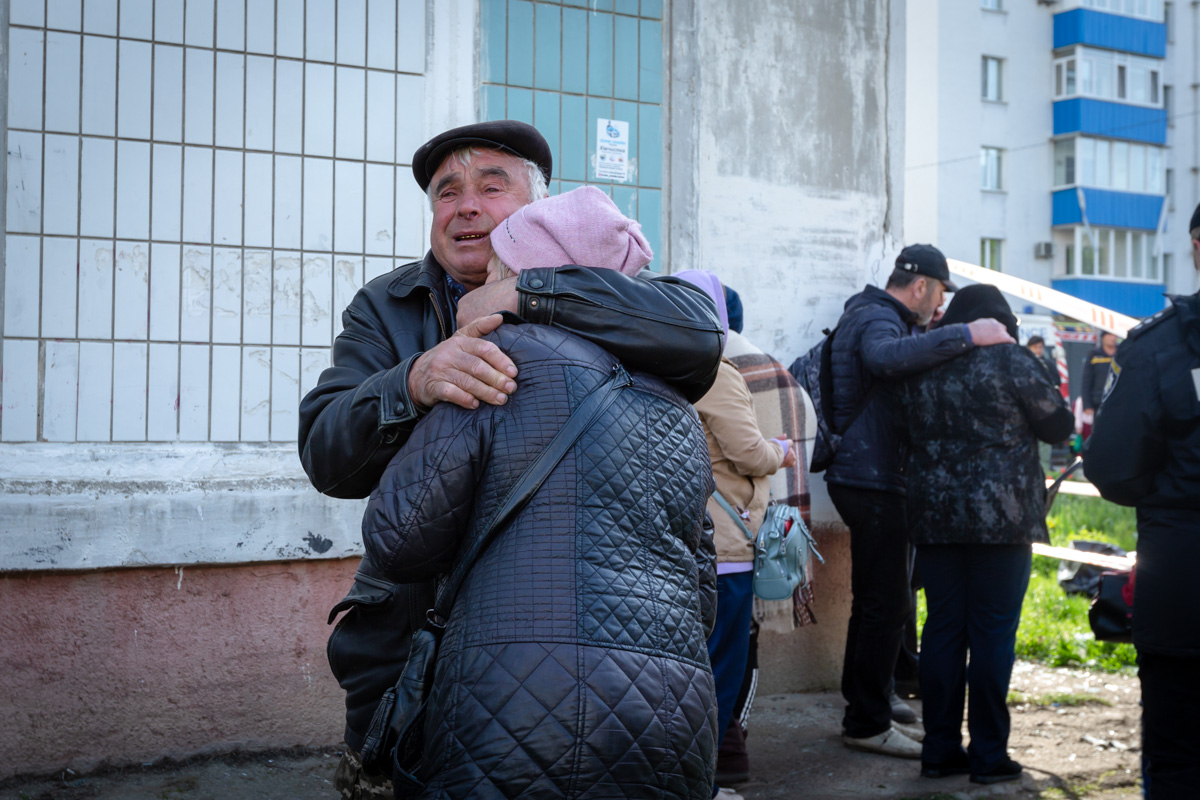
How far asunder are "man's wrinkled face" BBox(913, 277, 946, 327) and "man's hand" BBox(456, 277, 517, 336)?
13.1 feet

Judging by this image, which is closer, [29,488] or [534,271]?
[534,271]

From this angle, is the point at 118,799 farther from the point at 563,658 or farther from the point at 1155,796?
the point at 1155,796

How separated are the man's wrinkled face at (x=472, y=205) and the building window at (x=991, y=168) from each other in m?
31.3

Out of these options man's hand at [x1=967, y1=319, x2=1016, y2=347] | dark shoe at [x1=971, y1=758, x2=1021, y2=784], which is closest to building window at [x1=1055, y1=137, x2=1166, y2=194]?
man's hand at [x1=967, y1=319, x2=1016, y2=347]


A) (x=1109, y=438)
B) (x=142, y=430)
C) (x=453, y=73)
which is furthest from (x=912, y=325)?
(x=142, y=430)

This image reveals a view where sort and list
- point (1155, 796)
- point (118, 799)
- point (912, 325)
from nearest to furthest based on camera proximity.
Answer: point (1155, 796), point (118, 799), point (912, 325)

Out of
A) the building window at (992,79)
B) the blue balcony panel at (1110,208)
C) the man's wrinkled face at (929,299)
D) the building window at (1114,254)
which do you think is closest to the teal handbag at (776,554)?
the man's wrinkled face at (929,299)

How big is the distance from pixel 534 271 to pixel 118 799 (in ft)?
10.7

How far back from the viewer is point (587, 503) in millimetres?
1809

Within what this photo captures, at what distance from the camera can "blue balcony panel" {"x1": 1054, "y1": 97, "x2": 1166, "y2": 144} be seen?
105 ft

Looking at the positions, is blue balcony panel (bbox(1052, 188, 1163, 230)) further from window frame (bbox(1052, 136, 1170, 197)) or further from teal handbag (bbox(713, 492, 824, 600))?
teal handbag (bbox(713, 492, 824, 600))

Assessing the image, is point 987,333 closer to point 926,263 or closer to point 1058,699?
point 926,263

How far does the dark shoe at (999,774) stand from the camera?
4668mm

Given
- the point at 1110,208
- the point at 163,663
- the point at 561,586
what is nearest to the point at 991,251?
the point at 1110,208
